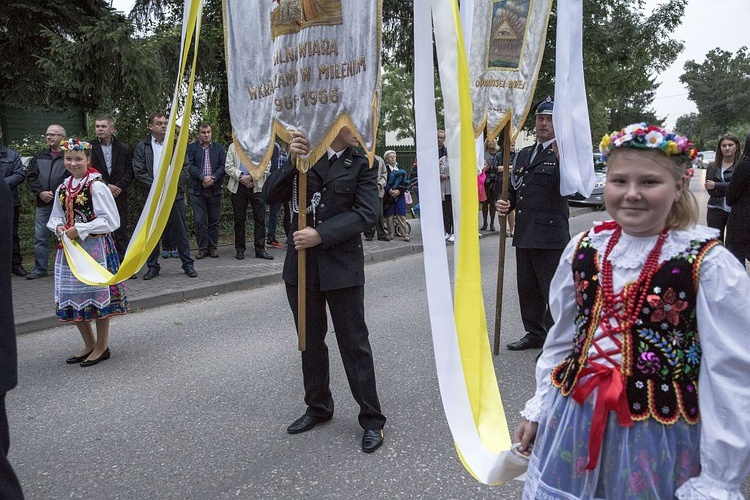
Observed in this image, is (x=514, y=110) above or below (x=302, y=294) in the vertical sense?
above

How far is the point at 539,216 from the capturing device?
16.3ft

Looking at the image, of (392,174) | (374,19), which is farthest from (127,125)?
(374,19)

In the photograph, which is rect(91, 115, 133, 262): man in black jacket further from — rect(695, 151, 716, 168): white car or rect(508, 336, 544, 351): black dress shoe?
rect(695, 151, 716, 168): white car

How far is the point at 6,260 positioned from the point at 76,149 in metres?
3.16

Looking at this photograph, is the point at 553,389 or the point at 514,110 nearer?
the point at 553,389

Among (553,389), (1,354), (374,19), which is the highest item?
(374,19)

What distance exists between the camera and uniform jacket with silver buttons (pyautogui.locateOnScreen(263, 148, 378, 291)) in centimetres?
342

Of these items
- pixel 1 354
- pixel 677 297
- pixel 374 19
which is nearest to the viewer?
pixel 677 297

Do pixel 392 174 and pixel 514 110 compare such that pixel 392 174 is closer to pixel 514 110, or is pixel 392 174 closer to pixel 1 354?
pixel 514 110

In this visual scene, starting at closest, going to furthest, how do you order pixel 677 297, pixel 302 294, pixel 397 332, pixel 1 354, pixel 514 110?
pixel 677 297 < pixel 1 354 < pixel 302 294 < pixel 514 110 < pixel 397 332

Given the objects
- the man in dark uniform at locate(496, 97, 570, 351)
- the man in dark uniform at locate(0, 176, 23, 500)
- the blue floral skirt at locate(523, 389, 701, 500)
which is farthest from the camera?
the man in dark uniform at locate(496, 97, 570, 351)

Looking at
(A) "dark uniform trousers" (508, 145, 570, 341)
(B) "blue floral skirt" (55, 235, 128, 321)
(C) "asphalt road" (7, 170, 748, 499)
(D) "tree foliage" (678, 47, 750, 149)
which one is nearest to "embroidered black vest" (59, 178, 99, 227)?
(B) "blue floral skirt" (55, 235, 128, 321)

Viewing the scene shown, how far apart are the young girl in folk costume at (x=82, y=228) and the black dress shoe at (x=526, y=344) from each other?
349 cm

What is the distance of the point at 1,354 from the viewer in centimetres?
207
